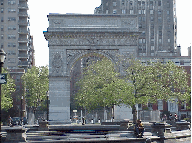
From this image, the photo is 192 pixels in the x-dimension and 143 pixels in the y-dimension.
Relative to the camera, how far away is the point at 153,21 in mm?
116125

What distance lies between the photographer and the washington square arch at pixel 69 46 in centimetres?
5822

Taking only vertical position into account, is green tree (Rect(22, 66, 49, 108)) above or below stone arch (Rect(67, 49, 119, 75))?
below

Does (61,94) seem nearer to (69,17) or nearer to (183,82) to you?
(69,17)

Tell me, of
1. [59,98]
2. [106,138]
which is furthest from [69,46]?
[106,138]

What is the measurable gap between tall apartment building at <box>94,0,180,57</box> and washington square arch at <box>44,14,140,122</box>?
5605 centimetres

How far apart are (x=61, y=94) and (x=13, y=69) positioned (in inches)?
1290

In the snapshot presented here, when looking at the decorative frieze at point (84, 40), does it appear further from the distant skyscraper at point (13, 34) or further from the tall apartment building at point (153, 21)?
the tall apartment building at point (153, 21)

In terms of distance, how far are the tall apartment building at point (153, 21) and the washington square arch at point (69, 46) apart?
56.0m

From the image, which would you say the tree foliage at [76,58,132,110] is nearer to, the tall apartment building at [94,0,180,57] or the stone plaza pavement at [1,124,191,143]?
the stone plaza pavement at [1,124,191,143]

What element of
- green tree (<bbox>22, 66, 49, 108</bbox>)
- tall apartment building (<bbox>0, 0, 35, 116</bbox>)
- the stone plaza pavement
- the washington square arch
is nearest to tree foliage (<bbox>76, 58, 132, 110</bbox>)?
the washington square arch

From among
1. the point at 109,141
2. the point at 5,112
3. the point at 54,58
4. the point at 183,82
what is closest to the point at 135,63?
the point at 183,82

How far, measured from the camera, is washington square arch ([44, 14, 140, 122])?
58219mm

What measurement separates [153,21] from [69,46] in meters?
62.0

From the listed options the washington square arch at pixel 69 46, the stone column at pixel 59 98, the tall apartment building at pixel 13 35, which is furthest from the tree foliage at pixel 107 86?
Answer: the tall apartment building at pixel 13 35
